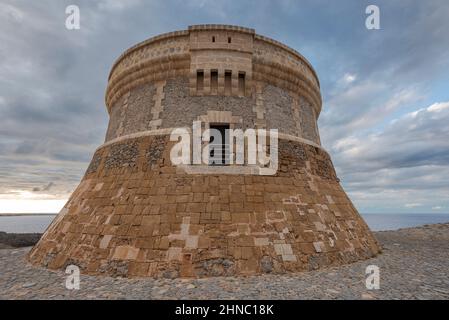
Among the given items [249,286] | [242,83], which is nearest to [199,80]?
[242,83]

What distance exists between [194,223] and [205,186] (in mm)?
1317

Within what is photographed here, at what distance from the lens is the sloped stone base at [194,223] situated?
6.79 metres

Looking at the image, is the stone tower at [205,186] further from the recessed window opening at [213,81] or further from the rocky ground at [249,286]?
the rocky ground at [249,286]

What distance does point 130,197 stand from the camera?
26.6 ft

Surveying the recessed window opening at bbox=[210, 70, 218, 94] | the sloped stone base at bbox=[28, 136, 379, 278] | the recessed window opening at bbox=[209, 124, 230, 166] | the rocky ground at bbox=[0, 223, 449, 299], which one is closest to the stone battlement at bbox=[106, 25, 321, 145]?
the recessed window opening at bbox=[210, 70, 218, 94]

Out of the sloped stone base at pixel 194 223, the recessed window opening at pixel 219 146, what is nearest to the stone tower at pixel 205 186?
the sloped stone base at pixel 194 223

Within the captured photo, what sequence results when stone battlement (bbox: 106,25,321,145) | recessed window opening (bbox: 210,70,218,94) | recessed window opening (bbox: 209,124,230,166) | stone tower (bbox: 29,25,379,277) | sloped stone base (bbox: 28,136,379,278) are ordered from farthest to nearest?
recessed window opening (bbox: 210,70,218,94)
stone battlement (bbox: 106,25,321,145)
recessed window opening (bbox: 209,124,230,166)
stone tower (bbox: 29,25,379,277)
sloped stone base (bbox: 28,136,379,278)

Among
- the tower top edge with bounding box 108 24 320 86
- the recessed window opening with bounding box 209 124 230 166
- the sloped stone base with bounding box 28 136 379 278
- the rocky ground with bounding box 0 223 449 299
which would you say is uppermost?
the tower top edge with bounding box 108 24 320 86

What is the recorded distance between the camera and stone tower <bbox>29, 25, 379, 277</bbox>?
6969 millimetres

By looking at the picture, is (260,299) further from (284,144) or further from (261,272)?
(284,144)

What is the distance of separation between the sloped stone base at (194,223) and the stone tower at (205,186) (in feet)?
0.12

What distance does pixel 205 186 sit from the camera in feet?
26.5

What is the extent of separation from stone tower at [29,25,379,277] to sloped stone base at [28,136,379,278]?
0.04m

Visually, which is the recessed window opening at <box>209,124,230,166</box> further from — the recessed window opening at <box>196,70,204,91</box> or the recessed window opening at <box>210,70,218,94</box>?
the recessed window opening at <box>196,70,204,91</box>
